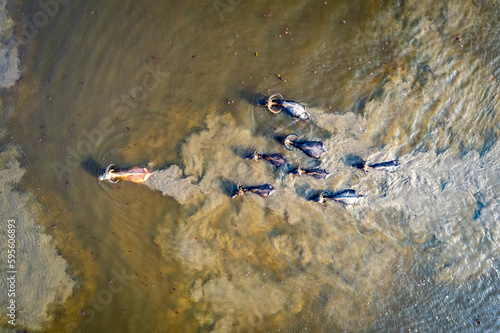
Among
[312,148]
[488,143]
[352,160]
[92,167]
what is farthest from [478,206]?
[92,167]

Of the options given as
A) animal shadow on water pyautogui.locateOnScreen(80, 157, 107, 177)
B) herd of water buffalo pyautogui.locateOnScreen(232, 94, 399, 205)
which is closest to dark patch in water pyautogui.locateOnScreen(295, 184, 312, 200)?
herd of water buffalo pyautogui.locateOnScreen(232, 94, 399, 205)

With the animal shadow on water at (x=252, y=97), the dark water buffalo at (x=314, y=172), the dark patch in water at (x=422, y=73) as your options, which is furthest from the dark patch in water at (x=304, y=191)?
the dark patch in water at (x=422, y=73)

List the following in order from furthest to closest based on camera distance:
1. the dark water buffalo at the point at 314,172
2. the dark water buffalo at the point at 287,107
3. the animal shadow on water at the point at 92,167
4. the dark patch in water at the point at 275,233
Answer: the animal shadow on water at the point at 92,167 → the dark patch in water at the point at 275,233 → the dark water buffalo at the point at 314,172 → the dark water buffalo at the point at 287,107

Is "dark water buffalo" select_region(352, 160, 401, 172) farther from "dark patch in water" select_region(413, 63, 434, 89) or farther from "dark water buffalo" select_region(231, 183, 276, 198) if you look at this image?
"dark water buffalo" select_region(231, 183, 276, 198)

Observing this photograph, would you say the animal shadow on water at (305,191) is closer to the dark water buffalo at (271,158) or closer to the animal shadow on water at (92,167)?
the dark water buffalo at (271,158)

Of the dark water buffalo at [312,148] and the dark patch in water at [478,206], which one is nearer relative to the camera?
the dark water buffalo at [312,148]

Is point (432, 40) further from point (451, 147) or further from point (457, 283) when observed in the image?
point (457, 283)

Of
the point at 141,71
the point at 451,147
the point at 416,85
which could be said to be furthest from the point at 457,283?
the point at 141,71
